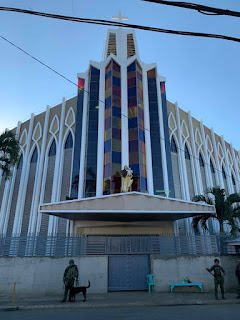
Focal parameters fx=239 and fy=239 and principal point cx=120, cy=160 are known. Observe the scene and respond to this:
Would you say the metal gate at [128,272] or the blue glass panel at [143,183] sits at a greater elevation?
the blue glass panel at [143,183]

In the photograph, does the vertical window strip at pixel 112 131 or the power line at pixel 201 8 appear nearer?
the power line at pixel 201 8

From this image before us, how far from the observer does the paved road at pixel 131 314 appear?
613 centimetres

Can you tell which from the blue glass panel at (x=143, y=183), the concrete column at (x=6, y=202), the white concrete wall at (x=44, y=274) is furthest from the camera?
the concrete column at (x=6, y=202)

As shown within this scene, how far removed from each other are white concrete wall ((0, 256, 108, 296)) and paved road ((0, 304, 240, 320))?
116 inches

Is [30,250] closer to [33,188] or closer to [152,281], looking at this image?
[152,281]

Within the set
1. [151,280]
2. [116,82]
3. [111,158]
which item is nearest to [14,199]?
[111,158]

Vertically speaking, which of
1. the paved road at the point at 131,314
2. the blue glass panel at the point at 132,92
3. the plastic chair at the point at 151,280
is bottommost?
the paved road at the point at 131,314

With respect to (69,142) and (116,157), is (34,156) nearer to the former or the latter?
(69,142)

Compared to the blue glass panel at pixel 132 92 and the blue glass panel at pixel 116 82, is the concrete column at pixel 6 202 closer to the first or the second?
the blue glass panel at pixel 116 82

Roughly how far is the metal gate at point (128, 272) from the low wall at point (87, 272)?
1.08 feet

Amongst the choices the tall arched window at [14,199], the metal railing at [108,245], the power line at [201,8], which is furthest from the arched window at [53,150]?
the power line at [201,8]

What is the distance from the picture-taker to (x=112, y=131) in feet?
66.8

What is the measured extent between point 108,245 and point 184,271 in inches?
146

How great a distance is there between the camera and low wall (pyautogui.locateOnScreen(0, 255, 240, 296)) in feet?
33.7
